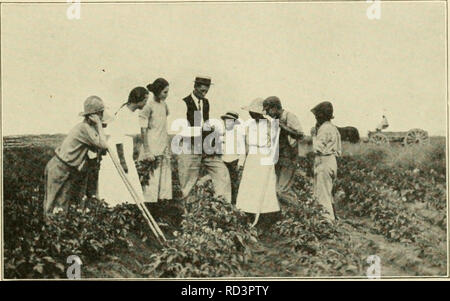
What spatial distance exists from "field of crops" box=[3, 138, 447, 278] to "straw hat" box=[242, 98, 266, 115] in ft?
2.40

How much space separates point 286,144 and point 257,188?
0.58 metres

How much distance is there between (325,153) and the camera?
5.87 m

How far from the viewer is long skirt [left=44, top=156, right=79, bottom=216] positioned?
5797mm


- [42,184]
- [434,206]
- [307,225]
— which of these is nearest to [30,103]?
[42,184]

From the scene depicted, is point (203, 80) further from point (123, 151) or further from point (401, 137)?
point (401, 137)

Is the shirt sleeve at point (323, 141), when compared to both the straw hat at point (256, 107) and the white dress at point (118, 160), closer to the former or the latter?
the straw hat at point (256, 107)

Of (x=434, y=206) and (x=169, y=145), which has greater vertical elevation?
(x=169, y=145)

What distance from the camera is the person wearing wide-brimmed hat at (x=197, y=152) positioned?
5832 mm

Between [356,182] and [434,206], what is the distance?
88 centimetres

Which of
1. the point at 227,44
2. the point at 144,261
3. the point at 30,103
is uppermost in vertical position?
the point at 227,44

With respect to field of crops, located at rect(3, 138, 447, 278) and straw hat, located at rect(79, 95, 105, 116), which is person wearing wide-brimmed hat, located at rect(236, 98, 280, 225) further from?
straw hat, located at rect(79, 95, 105, 116)

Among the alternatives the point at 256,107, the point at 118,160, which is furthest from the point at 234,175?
the point at 118,160
